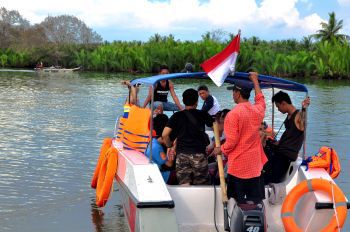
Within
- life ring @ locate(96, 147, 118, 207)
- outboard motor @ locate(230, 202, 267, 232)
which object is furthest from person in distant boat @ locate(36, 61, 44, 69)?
outboard motor @ locate(230, 202, 267, 232)

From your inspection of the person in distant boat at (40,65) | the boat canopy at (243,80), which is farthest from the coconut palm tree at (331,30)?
the boat canopy at (243,80)

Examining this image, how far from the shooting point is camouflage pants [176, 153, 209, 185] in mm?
6012

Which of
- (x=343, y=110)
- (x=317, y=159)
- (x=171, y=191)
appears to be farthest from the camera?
(x=343, y=110)

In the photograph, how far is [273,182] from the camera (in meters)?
6.77

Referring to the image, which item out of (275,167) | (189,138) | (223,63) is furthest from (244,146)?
(275,167)

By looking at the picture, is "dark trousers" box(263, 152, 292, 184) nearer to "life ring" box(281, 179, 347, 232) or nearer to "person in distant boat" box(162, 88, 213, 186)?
"life ring" box(281, 179, 347, 232)

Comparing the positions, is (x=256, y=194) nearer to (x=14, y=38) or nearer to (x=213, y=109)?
(x=213, y=109)

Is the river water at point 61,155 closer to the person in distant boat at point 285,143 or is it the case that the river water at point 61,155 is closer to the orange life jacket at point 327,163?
the person in distant boat at point 285,143

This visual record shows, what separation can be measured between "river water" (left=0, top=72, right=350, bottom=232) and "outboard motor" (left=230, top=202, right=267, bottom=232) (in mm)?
2429

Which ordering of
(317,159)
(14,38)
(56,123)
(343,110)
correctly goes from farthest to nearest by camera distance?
1. (14,38)
2. (343,110)
3. (56,123)
4. (317,159)

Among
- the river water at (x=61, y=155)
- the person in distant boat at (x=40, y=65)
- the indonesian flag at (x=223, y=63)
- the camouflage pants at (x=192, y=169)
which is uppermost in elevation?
the indonesian flag at (x=223, y=63)

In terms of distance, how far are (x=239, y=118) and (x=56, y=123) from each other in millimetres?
13248

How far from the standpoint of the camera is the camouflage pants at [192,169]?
6.01m

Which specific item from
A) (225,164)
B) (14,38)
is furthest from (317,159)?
(14,38)
